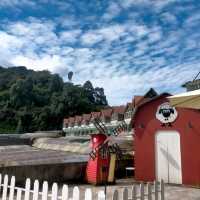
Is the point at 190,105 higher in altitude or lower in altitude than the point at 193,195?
higher

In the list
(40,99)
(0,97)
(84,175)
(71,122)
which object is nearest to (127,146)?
(84,175)

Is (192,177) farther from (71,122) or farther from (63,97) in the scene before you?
(63,97)

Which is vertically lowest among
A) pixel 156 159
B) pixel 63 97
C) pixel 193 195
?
pixel 193 195

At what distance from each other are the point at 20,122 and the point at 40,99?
15.5m

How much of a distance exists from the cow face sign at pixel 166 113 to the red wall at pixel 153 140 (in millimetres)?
169

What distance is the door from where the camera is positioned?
13.1 metres

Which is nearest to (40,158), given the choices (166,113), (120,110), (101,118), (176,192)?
(166,113)

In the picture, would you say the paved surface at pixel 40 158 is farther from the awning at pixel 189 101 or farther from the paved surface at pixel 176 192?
the awning at pixel 189 101

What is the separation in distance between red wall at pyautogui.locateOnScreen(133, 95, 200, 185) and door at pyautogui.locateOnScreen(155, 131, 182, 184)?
0.65 ft

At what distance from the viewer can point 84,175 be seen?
45.0ft

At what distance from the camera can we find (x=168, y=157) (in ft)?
44.1

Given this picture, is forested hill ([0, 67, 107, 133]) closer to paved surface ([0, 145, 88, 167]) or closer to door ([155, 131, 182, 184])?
paved surface ([0, 145, 88, 167])

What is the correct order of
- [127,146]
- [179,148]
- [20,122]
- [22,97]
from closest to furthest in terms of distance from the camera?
[179,148], [127,146], [20,122], [22,97]

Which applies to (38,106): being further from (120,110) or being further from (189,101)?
(189,101)
